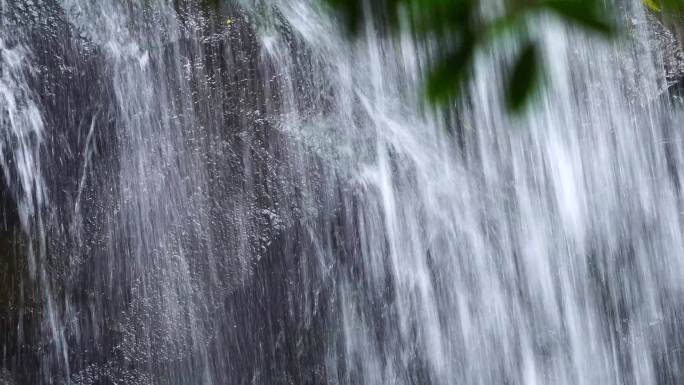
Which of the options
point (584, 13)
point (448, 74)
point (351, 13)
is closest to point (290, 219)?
point (351, 13)

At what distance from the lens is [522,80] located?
104 centimetres

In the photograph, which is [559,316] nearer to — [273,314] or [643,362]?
[643,362]

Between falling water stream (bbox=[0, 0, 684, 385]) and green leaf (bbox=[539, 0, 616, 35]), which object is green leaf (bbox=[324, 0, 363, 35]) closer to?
green leaf (bbox=[539, 0, 616, 35])

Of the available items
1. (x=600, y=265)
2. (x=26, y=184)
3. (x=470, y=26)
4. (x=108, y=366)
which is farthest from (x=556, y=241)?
(x=470, y=26)

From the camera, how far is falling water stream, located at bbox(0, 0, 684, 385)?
3.36 metres

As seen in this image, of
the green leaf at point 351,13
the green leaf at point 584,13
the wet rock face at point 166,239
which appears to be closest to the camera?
the green leaf at point 584,13

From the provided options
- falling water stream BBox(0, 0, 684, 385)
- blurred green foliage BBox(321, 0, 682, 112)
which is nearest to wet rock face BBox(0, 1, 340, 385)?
falling water stream BBox(0, 0, 684, 385)

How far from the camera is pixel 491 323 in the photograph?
3.59 m

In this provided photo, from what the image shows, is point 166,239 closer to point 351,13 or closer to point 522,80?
point 351,13

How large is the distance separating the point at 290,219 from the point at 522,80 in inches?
101

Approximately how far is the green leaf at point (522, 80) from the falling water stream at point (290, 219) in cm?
227

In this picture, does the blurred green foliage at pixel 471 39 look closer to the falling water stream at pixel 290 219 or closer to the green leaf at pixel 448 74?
the green leaf at pixel 448 74

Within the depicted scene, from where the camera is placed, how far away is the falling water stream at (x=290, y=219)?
11.0 feet

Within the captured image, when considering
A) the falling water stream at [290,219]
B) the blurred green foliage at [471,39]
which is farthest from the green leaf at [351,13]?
the falling water stream at [290,219]
